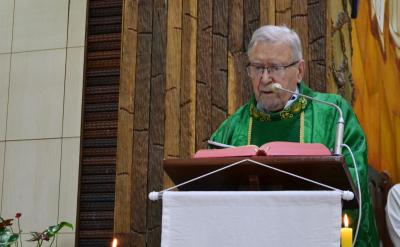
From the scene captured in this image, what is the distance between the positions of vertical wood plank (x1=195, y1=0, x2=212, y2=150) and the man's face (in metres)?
1.01

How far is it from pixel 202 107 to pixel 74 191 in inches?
46.7

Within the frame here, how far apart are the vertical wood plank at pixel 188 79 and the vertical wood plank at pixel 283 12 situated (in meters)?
0.58

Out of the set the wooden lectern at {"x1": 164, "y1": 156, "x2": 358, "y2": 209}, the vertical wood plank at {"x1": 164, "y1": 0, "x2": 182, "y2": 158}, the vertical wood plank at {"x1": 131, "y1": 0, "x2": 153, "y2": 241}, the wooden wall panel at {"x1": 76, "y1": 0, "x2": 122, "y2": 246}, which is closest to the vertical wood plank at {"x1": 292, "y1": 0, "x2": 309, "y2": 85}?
the vertical wood plank at {"x1": 164, "y1": 0, "x2": 182, "y2": 158}

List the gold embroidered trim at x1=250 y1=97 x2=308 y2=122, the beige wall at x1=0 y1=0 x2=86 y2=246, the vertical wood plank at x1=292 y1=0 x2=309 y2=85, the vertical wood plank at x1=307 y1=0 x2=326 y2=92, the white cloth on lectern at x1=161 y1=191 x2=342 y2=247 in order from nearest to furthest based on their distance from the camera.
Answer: the white cloth on lectern at x1=161 y1=191 x2=342 y2=247, the gold embroidered trim at x1=250 y1=97 x2=308 y2=122, the vertical wood plank at x1=307 y1=0 x2=326 y2=92, the vertical wood plank at x1=292 y1=0 x2=309 y2=85, the beige wall at x1=0 y1=0 x2=86 y2=246

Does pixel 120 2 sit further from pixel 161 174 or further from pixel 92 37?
pixel 161 174

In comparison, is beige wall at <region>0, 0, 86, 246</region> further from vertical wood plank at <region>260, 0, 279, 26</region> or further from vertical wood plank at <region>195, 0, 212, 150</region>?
vertical wood plank at <region>260, 0, 279, 26</region>

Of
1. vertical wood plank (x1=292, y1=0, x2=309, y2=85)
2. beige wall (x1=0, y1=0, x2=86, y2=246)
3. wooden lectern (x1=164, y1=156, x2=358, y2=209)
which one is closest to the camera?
wooden lectern (x1=164, y1=156, x2=358, y2=209)

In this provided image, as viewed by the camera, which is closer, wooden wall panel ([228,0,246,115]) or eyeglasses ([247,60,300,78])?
eyeglasses ([247,60,300,78])

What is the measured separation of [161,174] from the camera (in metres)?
5.93

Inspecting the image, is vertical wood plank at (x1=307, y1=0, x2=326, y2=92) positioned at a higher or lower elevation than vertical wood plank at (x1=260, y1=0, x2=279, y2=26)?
lower

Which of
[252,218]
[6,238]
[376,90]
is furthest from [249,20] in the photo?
[252,218]

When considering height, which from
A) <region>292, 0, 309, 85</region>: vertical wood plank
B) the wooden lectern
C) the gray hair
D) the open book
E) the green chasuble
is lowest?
the wooden lectern

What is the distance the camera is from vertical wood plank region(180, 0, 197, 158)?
19.5ft

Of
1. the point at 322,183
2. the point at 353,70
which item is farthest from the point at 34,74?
the point at 322,183
